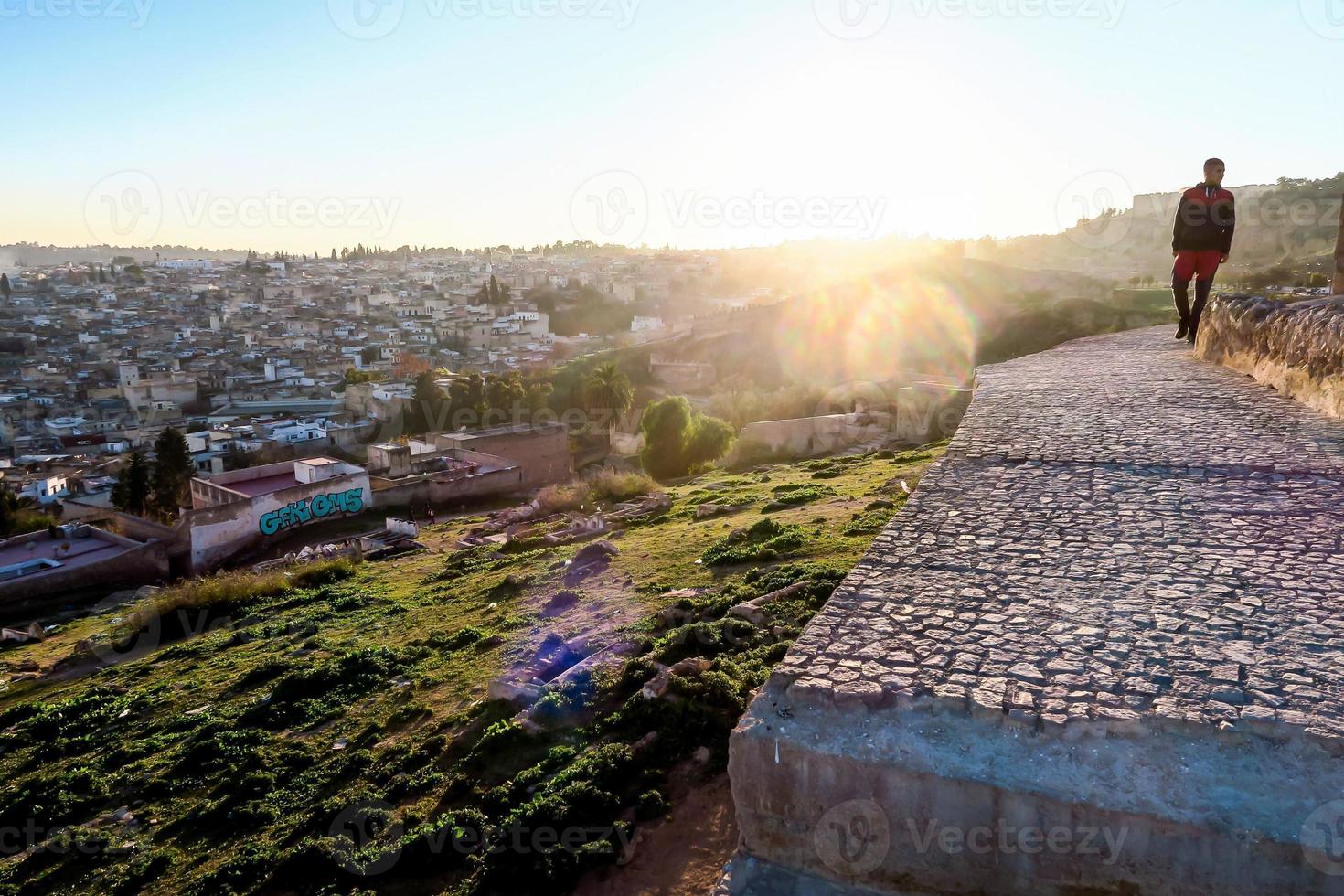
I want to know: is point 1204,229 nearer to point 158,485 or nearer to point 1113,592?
point 1113,592

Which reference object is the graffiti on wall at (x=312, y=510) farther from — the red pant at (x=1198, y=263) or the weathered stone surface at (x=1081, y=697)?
the weathered stone surface at (x=1081, y=697)

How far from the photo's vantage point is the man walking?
28.3 feet

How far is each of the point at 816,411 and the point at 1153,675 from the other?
23.2 meters

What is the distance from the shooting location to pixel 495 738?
570 centimetres

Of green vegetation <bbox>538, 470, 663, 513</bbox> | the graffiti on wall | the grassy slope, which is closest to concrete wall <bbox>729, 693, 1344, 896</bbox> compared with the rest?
the grassy slope

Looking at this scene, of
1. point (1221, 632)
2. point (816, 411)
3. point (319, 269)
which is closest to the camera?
point (1221, 632)

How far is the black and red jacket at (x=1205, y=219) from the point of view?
8.69 m

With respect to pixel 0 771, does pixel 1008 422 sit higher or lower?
higher

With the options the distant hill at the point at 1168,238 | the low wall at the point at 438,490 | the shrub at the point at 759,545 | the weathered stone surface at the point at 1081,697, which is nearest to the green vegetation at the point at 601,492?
the low wall at the point at 438,490

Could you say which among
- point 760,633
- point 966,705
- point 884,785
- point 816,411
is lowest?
point 816,411

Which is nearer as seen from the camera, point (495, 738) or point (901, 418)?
point (495, 738)

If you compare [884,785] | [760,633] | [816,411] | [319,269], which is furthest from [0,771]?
[319,269]

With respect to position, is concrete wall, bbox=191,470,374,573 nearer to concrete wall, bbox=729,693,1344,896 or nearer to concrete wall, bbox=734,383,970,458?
concrete wall, bbox=734,383,970,458

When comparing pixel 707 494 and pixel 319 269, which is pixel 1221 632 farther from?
pixel 319 269
